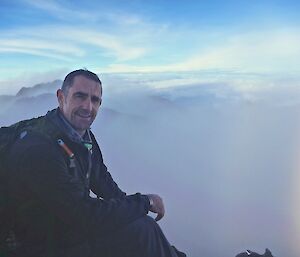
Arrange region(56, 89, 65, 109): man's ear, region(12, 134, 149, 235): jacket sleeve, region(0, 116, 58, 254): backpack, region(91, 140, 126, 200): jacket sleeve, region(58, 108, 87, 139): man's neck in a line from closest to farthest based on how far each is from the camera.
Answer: region(12, 134, 149, 235): jacket sleeve → region(0, 116, 58, 254): backpack → region(58, 108, 87, 139): man's neck → region(56, 89, 65, 109): man's ear → region(91, 140, 126, 200): jacket sleeve

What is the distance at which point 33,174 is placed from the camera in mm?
3529

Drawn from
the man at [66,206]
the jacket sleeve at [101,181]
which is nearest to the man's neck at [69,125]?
the man at [66,206]

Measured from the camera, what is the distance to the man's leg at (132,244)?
3.89m

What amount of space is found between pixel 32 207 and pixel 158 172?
185m

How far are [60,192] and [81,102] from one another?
3.74 feet

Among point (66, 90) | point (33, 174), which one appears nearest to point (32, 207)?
point (33, 174)

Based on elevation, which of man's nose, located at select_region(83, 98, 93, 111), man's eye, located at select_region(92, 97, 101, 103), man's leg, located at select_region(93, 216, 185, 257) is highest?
man's eye, located at select_region(92, 97, 101, 103)

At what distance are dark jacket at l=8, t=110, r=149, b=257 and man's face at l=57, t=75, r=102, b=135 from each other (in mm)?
361

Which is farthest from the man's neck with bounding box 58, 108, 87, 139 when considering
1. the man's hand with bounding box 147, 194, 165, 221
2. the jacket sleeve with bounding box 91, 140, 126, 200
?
the man's hand with bounding box 147, 194, 165, 221

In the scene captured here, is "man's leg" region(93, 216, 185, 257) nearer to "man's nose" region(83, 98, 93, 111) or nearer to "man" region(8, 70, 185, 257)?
"man" region(8, 70, 185, 257)

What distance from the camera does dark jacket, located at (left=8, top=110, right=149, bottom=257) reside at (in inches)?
140

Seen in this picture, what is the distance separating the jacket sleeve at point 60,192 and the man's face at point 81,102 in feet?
2.31

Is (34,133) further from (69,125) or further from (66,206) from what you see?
(66,206)

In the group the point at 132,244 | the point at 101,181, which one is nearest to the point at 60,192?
the point at 132,244
